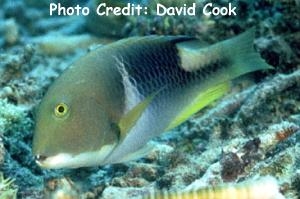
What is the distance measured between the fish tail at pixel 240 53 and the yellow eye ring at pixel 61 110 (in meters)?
1.08

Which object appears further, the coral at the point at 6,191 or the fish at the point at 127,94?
the coral at the point at 6,191

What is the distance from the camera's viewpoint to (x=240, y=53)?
2883mm

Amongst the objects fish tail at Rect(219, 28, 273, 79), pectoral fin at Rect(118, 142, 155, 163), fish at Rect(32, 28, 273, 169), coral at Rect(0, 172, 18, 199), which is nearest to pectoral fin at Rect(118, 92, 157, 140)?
fish at Rect(32, 28, 273, 169)

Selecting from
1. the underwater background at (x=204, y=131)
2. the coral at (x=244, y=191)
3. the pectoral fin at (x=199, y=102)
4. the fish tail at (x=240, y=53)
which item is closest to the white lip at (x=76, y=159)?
the underwater background at (x=204, y=131)

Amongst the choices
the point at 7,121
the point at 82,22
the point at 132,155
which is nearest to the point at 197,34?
the point at 7,121

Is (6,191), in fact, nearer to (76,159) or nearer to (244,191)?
(76,159)

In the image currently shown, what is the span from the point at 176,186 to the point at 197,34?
243 cm

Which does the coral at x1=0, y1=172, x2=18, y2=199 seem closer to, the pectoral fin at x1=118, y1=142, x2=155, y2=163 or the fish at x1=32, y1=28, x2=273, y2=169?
the fish at x1=32, y1=28, x2=273, y2=169

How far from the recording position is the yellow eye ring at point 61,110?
219 centimetres

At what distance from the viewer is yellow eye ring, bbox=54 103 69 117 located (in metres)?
2.19

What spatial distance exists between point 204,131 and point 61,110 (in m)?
1.70

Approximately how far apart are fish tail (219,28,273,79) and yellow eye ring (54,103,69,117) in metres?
1.08

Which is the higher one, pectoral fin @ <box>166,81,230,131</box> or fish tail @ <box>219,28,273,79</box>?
fish tail @ <box>219,28,273,79</box>

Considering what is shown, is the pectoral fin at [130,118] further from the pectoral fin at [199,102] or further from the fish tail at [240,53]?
the fish tail at [240,53]
